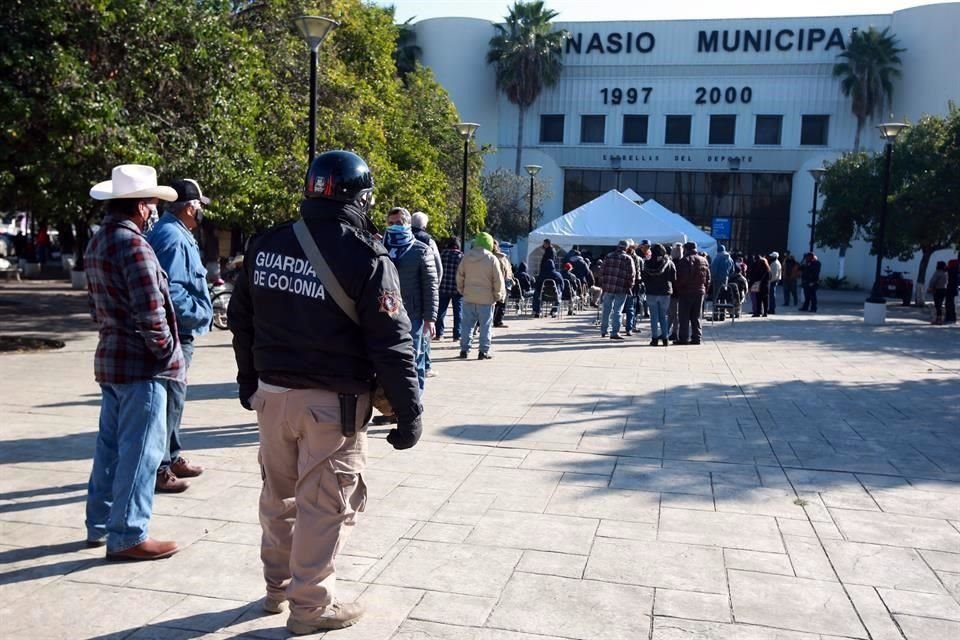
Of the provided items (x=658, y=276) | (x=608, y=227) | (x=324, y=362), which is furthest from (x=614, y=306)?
(x=324, y=362)

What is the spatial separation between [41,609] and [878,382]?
945 cm

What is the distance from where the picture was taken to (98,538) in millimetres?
3971

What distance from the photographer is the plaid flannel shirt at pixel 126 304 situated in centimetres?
370

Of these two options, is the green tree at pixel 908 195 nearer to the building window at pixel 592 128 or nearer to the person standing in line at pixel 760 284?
the person standing in line at pixel 760 284

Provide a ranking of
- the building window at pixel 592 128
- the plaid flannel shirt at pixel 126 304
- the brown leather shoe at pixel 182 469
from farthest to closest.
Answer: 1. the building window at pixel 592 128
2. the brown leather shoe at pixel 182 469
3. the plaid flannel shirt at pixel 126 304

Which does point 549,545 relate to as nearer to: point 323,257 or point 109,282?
point 323,257

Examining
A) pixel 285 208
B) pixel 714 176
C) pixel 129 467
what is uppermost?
pixel 714 176

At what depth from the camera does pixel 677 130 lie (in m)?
44.2

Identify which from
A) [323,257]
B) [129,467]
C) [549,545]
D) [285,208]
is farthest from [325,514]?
[285,208]

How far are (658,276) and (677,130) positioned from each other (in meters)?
33.4

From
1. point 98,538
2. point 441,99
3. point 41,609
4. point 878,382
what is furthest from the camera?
point 441,99

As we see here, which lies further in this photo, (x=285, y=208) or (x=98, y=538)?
(x=285, y=208)

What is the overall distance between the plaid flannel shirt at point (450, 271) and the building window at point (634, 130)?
34.4 m

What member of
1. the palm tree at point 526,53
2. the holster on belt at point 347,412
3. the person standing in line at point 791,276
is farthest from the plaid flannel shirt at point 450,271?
the palm tree at point 526,53
